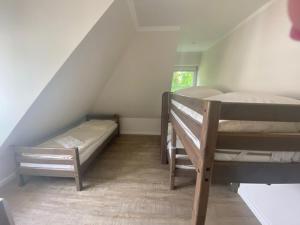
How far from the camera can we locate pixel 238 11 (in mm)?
2039

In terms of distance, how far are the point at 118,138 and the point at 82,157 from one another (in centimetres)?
186

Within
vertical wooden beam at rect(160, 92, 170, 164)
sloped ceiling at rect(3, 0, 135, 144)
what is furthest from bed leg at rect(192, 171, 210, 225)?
vertical wooden beam at rect(160, 92, 170, 164)

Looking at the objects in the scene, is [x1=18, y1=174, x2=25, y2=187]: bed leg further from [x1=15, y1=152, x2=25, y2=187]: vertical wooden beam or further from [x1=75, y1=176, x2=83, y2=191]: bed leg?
[x1=75, y1=176, x2=83, y2=191]: bed leg

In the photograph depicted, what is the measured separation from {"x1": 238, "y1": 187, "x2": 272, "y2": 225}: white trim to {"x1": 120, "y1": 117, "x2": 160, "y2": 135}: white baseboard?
2.59 m

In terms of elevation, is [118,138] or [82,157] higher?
[82,157]

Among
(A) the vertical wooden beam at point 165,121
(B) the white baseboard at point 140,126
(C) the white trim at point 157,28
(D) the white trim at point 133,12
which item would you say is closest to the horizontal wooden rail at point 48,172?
(A) the vertical wooden beam at point 165,121

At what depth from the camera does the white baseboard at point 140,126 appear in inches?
171

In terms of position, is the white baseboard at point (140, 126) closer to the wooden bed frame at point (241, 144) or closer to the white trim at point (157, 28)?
the white trim at point (157, 28)

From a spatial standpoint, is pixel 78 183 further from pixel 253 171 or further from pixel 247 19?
pixel 247 19

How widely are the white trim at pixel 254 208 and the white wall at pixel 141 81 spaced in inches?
84.2

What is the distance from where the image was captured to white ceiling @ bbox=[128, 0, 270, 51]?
185 centimetres

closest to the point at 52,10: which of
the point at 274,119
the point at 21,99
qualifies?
the point at 21,99

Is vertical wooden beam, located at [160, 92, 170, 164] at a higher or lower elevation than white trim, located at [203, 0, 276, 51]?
lower

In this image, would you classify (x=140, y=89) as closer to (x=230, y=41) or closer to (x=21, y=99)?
(x=230, y=41)
